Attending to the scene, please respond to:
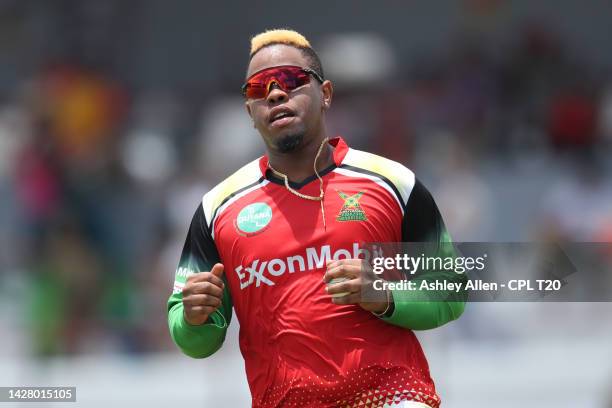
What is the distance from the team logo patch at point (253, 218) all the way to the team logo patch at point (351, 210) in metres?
0.32

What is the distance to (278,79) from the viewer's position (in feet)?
17.3

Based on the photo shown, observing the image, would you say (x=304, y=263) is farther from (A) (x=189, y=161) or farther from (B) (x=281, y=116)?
(A) (x=189, y=161)

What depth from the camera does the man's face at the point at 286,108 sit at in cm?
525

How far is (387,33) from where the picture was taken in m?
17.2

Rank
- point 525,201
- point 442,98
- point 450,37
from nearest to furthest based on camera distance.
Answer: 1. point 525,201
2. point 442,98
3. point 450,37

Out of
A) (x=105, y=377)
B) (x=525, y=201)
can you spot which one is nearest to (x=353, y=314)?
(x=105, y=377)

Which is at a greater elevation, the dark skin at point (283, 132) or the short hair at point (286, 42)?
the short hair at point (286, 42)

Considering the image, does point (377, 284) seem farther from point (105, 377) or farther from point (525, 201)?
point (525, 201)

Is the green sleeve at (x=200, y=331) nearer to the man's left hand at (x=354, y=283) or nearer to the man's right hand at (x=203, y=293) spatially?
the man's right hand at (x=203, y=293)

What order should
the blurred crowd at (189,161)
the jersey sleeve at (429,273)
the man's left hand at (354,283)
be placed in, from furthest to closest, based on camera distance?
1. the blurred crowd at (189,161)
2. the jersey sleeve at (429,273)
3. the man's left hand at (354,283)

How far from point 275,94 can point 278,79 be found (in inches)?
2.8

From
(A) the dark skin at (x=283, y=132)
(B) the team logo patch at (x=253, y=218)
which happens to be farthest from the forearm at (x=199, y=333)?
(B) the team logo patch at (x=253, y=218)

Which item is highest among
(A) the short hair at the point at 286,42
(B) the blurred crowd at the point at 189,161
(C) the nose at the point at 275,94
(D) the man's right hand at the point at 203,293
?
(B) the blurred crowd at the point at 189,161

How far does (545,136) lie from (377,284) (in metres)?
9.81
